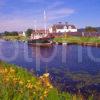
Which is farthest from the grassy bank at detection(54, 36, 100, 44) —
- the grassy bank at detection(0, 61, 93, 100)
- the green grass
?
the grassy bank at detection(0, 61, 93, 100)

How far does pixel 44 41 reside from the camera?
87062 mm

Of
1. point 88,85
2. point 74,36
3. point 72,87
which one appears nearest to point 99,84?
point 88,85

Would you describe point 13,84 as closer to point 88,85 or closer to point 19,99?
point 19,99

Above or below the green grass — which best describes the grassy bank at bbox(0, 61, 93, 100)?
above

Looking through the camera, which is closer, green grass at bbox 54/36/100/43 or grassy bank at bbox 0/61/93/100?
grassy bank at bbox 0/61/93/100

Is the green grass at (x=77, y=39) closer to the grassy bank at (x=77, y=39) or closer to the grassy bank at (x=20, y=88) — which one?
the grassy bank at (x=77, y=39)

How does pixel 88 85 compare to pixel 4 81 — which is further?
pixel 88 85

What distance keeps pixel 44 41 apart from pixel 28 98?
7885 centimetres

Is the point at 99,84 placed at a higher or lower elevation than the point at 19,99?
lower

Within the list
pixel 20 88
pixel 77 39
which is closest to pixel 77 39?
pixel 77 39

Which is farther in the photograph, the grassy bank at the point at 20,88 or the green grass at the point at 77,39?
the green grass at the point at 77,39

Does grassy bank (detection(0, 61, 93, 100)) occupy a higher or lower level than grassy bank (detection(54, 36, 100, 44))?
higher

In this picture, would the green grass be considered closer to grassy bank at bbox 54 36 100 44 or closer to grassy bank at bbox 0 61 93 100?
grassy bank at bbox 54 36 100 44

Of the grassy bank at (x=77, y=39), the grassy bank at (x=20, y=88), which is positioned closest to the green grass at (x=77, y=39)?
the grassy bank at (x=77, y=39)
